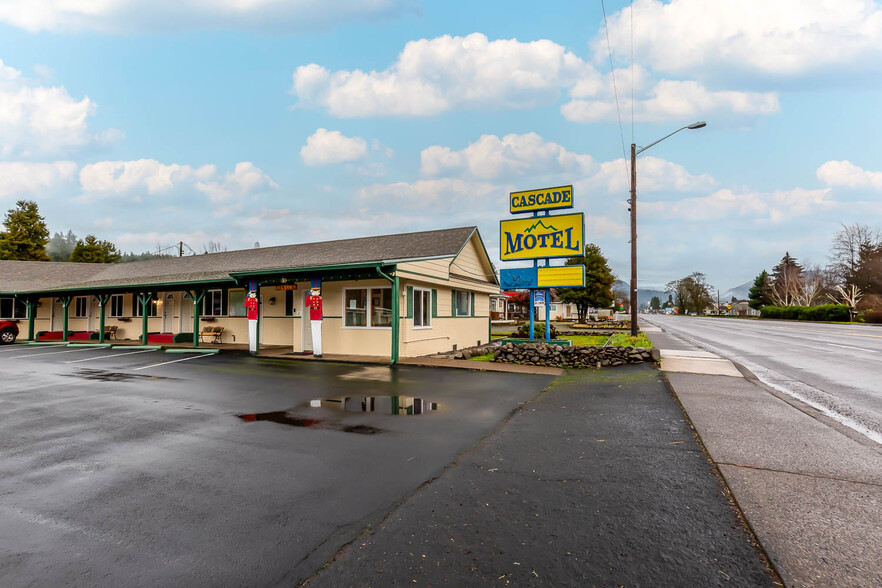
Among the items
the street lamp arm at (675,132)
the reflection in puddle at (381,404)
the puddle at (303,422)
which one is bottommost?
the reflection in puddle at (381,404)

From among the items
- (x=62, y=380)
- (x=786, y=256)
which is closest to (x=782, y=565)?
(x=62, y=380)

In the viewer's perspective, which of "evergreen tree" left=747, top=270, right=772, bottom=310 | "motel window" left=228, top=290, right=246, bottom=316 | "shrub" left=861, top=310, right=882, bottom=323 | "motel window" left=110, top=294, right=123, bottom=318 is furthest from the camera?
"evergreen tree" left=747, top=270, right=772, bottom=310

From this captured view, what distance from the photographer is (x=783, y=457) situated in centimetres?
445

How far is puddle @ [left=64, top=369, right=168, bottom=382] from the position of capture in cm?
1003

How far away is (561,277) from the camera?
45.2ft

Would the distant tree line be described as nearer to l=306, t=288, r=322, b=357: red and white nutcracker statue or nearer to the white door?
the white door

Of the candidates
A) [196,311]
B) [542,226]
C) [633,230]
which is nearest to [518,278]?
[542,226]

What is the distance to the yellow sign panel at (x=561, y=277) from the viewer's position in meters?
13.6

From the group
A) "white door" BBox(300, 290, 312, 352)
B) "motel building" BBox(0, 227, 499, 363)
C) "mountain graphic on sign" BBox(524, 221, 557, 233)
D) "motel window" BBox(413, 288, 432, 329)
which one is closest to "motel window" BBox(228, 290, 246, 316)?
"motel building" BBox(0, 227, 499, 363)

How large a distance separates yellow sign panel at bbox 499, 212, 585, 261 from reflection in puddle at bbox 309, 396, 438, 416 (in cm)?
821

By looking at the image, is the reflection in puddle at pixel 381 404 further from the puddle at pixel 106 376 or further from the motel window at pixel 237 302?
the motel window at pixel 237 302

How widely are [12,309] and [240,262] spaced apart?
52.7ft

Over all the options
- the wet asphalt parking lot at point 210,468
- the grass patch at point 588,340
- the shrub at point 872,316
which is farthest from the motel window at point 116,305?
the shrub at point 872,316

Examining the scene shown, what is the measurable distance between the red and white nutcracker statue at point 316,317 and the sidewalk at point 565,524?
9.88 meters
